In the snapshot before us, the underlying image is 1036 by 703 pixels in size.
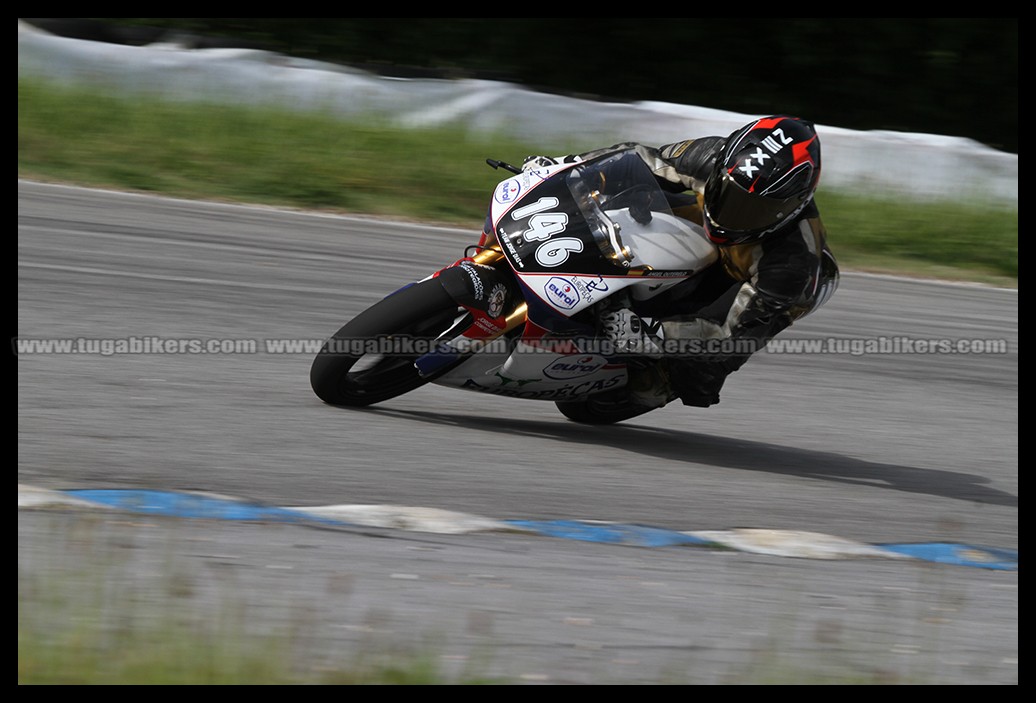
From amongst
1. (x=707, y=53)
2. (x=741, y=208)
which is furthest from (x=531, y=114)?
(x=741, y=208)

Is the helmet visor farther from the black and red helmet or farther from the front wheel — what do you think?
the front wheel

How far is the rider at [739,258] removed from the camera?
4949mm

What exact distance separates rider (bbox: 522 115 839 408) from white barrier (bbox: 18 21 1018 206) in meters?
6.36

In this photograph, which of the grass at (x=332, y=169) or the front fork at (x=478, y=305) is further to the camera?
the grass at (x=332, y=169)

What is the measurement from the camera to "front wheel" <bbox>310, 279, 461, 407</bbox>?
5176mm

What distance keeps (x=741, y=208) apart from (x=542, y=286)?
0.92m

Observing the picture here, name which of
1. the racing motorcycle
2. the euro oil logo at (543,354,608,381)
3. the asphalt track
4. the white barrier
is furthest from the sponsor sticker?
the white barrier

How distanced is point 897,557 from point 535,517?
1505 mm

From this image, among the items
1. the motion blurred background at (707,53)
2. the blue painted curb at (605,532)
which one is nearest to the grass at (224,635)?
the blue painted curb at (605,532)

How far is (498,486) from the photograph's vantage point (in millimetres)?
5047

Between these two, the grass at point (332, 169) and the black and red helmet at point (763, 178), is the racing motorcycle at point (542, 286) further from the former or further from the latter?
the grass at point (332, 169)
